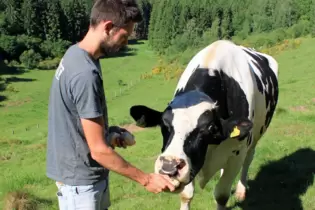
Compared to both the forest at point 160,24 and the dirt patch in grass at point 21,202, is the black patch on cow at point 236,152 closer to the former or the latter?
the dirt patch in grass at point 21,202

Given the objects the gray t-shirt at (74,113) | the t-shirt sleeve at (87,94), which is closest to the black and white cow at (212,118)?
the gray t-shirt at (74,113)

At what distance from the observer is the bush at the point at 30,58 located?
79.5m

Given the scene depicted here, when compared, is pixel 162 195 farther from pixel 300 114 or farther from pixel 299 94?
pixel 299 94

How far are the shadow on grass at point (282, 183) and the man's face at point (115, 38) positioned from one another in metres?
4.13

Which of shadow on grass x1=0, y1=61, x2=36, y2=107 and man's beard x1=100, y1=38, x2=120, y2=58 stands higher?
man's beard x1=100, y1=38, x2=120, y2=58

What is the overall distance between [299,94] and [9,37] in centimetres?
7660

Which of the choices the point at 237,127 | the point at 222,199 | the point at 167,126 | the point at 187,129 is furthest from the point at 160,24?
the point at 187,129

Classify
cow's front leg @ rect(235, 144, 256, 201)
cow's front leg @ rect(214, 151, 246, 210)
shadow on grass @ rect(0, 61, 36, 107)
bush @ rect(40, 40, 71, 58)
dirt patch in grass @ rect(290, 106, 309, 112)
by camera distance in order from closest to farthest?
1. cow's front leg @ rect(214, 151, 246, 210)
2. cow's front leg @ rect(235, 144, 256, 201)
3. dirt patch in grass @ rect(290, 106, 309, 112)
4. shadow on grass @ rect(0, 61, 36, 107)
5. bush @ rect(40, 40, 71, 58)

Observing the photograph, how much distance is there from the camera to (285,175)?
7.93 metres

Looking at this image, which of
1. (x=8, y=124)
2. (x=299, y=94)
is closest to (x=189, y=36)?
(x=8, y=124)

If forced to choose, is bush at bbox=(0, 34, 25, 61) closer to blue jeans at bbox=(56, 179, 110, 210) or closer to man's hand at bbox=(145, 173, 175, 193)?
blue jeans at bbox=(56, 179, 110, 210)

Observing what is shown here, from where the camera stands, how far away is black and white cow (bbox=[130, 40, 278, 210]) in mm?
4363

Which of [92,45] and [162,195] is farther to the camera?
[162,195]

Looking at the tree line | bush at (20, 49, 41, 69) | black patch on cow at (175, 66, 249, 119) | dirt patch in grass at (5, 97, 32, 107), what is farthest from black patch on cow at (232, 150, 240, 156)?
bush at (20, 49, 41, 69)
